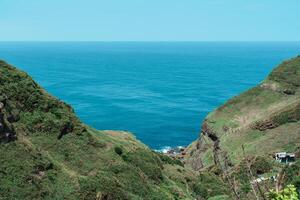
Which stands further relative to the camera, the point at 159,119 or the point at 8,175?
the point at 159,119

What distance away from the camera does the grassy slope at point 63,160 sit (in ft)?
113

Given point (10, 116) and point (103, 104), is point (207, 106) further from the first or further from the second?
point (10, 116)

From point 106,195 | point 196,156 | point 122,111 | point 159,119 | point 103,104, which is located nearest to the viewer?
point 106,195

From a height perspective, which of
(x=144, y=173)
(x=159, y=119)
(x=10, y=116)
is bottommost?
(x=159, y=119)

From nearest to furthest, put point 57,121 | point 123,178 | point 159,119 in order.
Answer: point 123,178, point 57,121, point 159,119

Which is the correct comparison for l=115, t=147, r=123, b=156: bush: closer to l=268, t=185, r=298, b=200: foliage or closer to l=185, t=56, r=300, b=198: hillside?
l=185, t=56, r=300, b=198: hillside

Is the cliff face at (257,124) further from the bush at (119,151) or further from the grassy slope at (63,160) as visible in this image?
the bush at (119,151)

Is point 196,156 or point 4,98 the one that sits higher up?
point 4,98

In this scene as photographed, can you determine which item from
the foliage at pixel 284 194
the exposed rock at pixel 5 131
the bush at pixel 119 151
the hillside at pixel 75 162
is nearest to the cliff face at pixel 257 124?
the hillside at pixel 75 162

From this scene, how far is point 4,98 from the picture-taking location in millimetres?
42125

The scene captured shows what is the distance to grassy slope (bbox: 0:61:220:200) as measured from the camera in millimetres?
34562

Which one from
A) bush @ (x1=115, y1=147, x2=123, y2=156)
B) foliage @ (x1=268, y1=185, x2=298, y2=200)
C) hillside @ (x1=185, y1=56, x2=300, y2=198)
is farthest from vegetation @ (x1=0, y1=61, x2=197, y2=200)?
foliage @ (x1=268, y1=185, x2=298, y2=200)

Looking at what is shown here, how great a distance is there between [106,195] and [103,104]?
105666 millimetres

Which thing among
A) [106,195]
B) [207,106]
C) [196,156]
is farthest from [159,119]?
[106,195]
